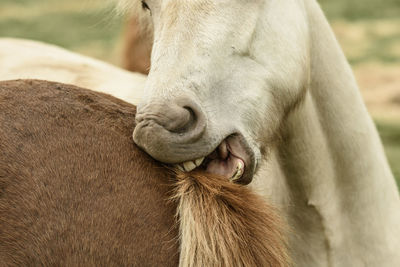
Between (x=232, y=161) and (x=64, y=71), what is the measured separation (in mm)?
1218

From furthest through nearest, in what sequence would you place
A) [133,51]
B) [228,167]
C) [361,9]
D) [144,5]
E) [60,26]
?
[60,26], [361,9], [133,51], [144,5], [228,167]

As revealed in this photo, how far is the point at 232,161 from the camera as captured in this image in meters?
1.92

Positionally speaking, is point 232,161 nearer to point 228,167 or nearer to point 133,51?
point 228,167

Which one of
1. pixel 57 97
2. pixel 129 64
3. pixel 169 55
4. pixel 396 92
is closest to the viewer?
pixel 57 97

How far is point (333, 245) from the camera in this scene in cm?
234

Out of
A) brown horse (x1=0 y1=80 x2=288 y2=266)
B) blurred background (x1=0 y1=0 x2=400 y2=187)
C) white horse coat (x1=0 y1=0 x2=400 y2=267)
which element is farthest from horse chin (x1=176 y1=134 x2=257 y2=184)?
blurred background (x1=0 y1=0 x2=400 y2=187)

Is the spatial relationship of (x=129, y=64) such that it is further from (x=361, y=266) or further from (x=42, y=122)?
(x=42, y=122)

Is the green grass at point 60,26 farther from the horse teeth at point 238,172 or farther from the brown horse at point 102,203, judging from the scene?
the brown horse at point 102,203

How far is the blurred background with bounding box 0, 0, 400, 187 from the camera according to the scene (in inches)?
246

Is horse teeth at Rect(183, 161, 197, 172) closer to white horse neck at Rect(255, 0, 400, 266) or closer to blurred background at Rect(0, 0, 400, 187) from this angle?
white horse neck at Rect(255, 0, 400, 266)

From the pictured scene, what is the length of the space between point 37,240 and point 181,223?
0.32m

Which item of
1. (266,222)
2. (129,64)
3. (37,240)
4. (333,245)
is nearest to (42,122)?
(37,240)

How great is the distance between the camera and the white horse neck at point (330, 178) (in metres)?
2.33

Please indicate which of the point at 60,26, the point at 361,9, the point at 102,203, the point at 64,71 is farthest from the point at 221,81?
the point at 60,26
